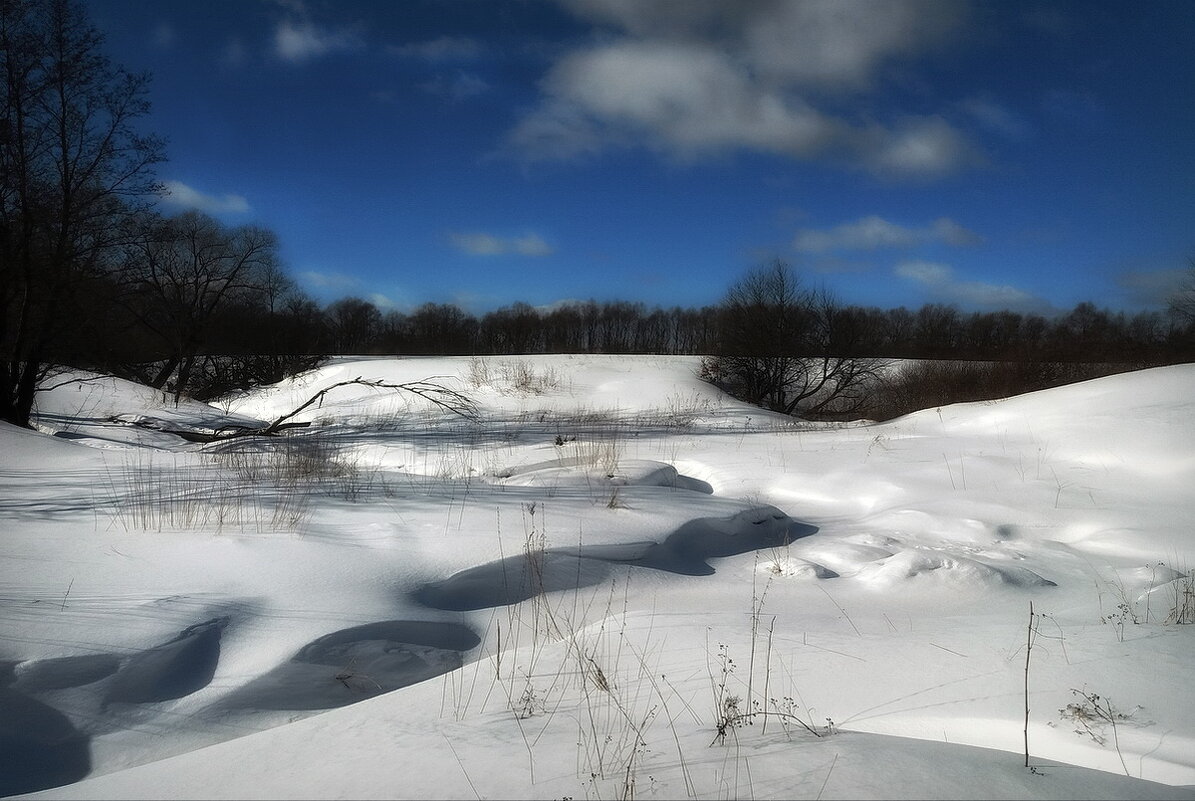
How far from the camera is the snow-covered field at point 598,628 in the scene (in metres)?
2.09

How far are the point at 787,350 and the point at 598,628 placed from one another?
2224cm

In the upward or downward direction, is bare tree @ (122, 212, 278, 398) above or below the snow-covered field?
above

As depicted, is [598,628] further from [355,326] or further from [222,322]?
[355,326]

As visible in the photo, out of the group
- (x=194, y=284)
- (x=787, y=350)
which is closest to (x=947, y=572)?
(x=787, y=350)

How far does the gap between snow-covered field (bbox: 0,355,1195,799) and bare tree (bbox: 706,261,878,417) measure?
16.7 meters

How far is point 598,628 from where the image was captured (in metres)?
3.63

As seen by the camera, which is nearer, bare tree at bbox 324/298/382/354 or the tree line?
the tree line

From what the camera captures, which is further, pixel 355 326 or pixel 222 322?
pixel 355 326

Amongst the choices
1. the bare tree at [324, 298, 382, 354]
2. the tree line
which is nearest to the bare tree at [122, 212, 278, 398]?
the tree line

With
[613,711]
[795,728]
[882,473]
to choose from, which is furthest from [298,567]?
[882,473]

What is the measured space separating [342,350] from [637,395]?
1431 inches

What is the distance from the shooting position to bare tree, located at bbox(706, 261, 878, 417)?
2448cm

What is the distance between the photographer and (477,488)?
6738mm

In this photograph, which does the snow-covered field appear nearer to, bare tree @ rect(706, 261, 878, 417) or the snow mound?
the snow mound
